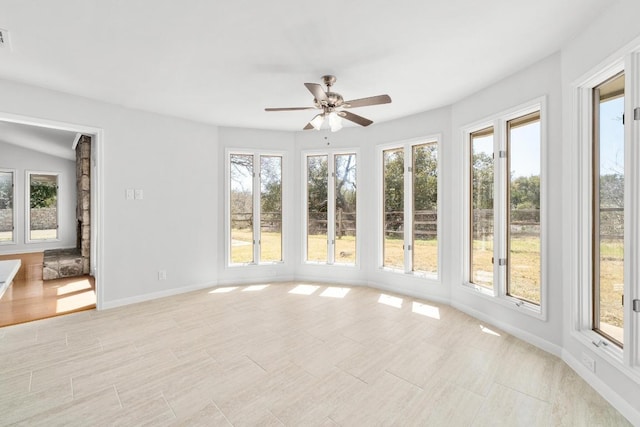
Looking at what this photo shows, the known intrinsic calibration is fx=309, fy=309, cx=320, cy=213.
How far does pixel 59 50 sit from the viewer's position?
2652mm

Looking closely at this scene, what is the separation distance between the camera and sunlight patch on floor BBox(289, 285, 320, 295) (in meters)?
4.78

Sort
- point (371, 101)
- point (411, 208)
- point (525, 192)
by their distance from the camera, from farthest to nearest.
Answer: point (411, 208) < point (525, 192) < point (371, 101)

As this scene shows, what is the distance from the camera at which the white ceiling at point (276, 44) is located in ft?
6.91

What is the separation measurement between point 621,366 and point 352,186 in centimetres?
382

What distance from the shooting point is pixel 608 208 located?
226 cm

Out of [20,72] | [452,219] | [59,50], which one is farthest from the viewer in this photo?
[452,219]

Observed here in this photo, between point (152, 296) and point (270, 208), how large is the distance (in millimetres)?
2232

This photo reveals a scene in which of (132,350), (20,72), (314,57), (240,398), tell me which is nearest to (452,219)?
(314,57)

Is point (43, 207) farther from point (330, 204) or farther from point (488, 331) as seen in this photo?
point (488, 331)

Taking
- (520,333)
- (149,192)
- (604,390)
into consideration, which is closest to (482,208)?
(520,333)

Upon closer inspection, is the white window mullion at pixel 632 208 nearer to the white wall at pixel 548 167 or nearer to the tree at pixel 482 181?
the white wall at pixel 548 167

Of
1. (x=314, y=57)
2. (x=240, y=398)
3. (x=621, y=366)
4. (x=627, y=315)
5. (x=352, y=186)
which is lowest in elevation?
(x=240, y=398)

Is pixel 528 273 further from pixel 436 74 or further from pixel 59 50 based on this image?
pixel 59 50

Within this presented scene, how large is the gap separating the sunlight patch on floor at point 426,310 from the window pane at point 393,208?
2.58ft
